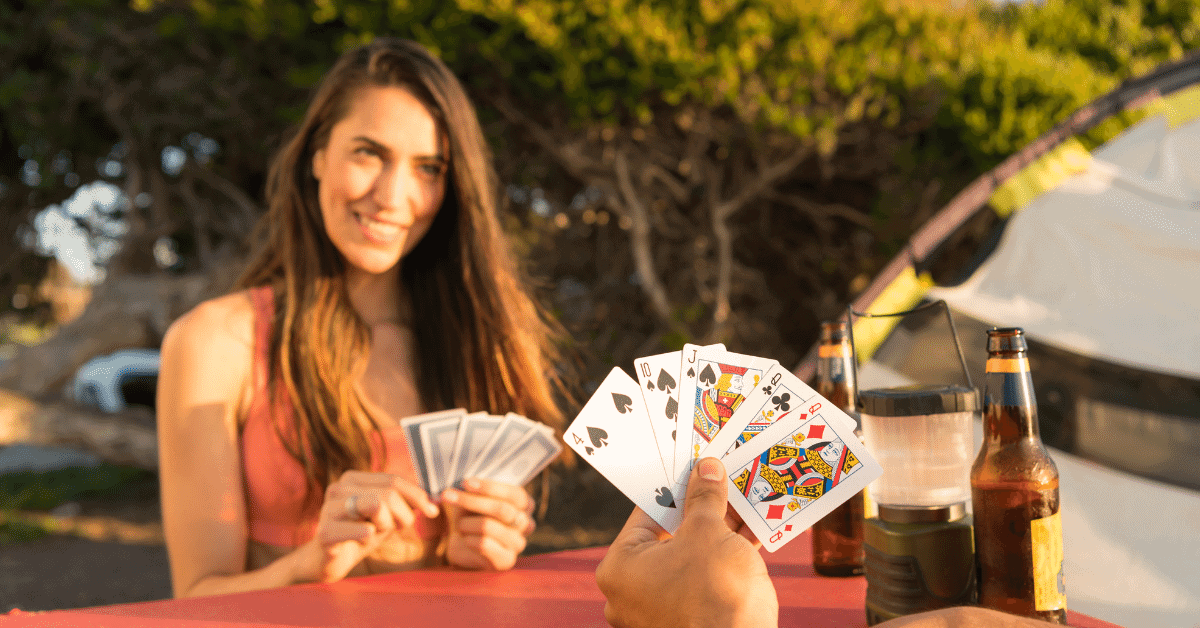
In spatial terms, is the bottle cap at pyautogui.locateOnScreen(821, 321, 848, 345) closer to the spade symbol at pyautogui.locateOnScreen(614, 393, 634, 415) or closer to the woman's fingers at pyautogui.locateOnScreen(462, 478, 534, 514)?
the spade symbol at pyautogui.locateOnScreen(614, 393, 634, 415)

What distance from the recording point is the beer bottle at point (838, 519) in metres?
1.05

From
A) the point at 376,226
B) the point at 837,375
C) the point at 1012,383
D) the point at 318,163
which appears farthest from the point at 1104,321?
the point at 318,163

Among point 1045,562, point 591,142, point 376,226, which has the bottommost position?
point 1045,562

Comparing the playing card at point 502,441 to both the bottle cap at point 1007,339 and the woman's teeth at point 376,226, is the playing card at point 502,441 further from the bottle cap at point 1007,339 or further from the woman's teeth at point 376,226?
the bottle cap at point 1007,339

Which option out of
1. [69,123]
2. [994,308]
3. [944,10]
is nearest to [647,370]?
[994,308]

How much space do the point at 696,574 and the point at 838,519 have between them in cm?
49

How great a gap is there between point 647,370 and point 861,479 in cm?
26

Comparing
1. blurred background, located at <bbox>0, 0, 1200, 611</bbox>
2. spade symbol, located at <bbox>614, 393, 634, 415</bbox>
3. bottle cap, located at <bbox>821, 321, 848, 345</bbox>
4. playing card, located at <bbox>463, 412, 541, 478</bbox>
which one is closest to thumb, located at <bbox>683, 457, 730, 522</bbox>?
spade symbol, located at <bbox>614, 393, 634, 415</bbox>

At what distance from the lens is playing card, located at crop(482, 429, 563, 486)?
1.26m

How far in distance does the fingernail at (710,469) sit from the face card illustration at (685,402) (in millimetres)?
37

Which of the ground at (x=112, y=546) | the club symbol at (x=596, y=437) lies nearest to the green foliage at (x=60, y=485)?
the ground at (x=112, y=546)

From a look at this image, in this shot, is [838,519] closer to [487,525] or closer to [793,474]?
[793,474]

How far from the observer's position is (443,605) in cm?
100

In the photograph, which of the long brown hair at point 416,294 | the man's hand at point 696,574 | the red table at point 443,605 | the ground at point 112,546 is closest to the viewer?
the man's hand at point 696,574
